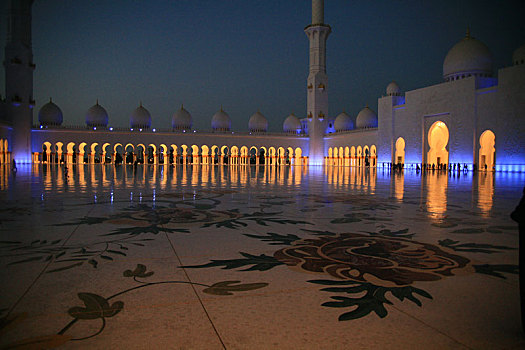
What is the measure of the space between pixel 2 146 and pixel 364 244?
26.4 meters

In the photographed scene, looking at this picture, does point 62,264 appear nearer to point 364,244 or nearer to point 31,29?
point 364,244

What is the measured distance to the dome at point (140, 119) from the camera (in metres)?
31.4

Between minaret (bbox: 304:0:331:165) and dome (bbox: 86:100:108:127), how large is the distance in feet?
56.8

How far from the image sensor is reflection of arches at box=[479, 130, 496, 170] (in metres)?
20.2

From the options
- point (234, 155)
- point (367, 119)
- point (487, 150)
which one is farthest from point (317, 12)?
point (487, 150)

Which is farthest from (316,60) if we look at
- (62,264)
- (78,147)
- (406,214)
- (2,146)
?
(62,264)

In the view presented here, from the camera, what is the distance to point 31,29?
24.4 metres

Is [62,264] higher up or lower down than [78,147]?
lower down

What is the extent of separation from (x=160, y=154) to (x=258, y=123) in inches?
369

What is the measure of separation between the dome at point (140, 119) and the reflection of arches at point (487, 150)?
24610 mm

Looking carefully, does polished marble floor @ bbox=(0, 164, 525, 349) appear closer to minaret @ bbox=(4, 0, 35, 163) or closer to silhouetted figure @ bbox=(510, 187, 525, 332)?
silhouetted figure @ bbox=(510, 187, 525, 332)

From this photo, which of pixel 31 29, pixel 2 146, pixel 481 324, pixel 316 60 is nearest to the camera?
pixel 481 324

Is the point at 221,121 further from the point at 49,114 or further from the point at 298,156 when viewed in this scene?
the point at 49,114

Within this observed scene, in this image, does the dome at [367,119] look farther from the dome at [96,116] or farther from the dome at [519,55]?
the dome at [96,116]
